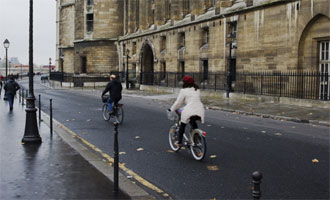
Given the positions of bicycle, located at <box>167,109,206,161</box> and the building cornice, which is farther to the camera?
the building cornice

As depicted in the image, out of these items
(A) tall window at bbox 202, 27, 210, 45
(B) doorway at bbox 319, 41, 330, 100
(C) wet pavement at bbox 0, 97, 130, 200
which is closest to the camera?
(C) wet pavement at bbox 0, 97, 130, 200

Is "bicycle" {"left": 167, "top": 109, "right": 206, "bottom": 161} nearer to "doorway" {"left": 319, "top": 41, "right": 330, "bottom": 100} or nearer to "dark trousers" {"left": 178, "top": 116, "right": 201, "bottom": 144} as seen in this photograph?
"dark trousers" {"left": 178, "top": 116, "right": 201, "bottom": 144}

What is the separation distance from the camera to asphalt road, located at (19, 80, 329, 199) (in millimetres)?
6113

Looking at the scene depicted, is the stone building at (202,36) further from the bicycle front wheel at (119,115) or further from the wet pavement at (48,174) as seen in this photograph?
the wet pavement at (48,174)

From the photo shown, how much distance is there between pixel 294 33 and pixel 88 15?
3665 centimetres

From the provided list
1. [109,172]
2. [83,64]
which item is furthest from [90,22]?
[109,172]

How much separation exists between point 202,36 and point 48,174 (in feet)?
90.6

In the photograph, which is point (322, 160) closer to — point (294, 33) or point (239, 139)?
point (239, 139)

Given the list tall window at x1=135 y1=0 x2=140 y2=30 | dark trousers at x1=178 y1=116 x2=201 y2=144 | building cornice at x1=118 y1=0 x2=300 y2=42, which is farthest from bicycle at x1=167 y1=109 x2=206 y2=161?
tall window at x1=135 y1=0 x2=140 y2=30

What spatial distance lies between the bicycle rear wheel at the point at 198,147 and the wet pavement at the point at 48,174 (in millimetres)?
2073

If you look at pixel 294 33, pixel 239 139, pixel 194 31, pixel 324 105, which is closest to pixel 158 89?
pixel 194 31

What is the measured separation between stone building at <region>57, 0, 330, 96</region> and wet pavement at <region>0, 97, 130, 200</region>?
16393mm

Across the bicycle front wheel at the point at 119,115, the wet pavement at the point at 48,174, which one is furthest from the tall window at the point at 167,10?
the wet pavement at the point at 48,174

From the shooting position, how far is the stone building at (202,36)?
22359mm
